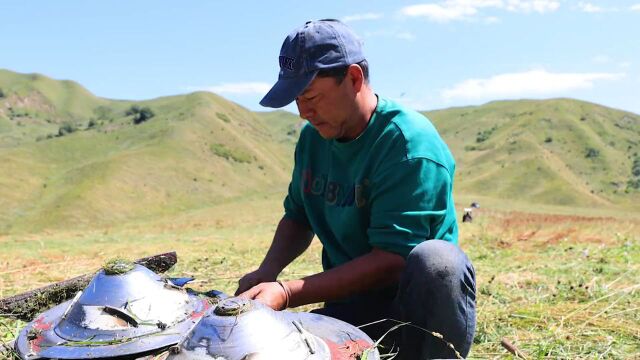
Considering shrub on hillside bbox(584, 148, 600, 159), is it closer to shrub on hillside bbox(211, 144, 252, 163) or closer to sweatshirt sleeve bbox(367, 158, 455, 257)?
shrub on hillside bbox(211, 144, 252, 163)

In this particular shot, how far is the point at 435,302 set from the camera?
220cm

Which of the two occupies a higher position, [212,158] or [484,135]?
[212,158]

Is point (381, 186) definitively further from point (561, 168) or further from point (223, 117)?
point (561, 168)

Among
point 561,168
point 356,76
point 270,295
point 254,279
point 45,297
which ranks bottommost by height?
point 561,168

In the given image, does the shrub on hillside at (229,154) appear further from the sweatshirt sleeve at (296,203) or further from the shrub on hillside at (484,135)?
the sweatshirt sleeve at (296,203)

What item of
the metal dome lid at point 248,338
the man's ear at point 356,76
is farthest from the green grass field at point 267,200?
the man's ear at point 356,76

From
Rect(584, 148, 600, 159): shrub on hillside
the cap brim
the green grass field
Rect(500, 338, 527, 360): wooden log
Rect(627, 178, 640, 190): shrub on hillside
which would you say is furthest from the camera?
Rect(584, 148, 600, 159): shrub on hillside

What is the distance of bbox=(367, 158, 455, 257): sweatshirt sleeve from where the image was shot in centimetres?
230

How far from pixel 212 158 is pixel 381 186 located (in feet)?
126

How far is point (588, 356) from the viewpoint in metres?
2.74

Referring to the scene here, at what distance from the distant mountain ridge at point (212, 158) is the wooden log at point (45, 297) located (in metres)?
22.7

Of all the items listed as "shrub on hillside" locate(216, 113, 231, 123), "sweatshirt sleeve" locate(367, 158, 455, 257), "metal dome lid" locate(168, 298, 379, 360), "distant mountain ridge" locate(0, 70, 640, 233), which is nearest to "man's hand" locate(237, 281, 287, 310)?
"metal dome lid" locate(168, 298, 379, 360)

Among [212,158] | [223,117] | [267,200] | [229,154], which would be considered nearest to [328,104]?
[267,200]

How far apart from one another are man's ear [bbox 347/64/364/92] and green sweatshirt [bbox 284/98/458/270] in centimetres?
16
